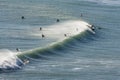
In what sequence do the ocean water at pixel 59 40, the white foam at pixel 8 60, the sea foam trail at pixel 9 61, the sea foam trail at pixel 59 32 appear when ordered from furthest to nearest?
the sea foam trail at pixel 59 32 → the ocean water at pixel 59 40 → the white foam at pixel 8 60 → the sea foam trail at pixel 9 61

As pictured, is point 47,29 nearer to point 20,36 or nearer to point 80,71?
point 20,36

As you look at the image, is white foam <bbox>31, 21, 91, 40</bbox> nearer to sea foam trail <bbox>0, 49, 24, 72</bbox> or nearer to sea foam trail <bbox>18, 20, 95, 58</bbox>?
sea foam trail <bbox>18, 20, 95, 58</bbox>

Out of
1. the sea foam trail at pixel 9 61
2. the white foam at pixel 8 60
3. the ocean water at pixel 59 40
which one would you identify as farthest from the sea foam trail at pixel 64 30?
the sea foam trail at pixel 9 61

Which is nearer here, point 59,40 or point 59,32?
point 59,40

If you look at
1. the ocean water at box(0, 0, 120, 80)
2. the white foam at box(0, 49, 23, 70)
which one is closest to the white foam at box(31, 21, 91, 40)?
the ocean water at box(0, 0, 120, 80)

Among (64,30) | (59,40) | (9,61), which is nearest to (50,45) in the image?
(59,40)

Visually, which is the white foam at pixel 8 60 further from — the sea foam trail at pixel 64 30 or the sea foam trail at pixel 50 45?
the sea foam trail at pixel 64 30

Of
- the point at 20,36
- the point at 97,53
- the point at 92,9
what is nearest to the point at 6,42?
the point at 20,36

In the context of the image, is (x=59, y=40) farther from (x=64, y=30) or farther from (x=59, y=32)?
(x=64, y=30)
